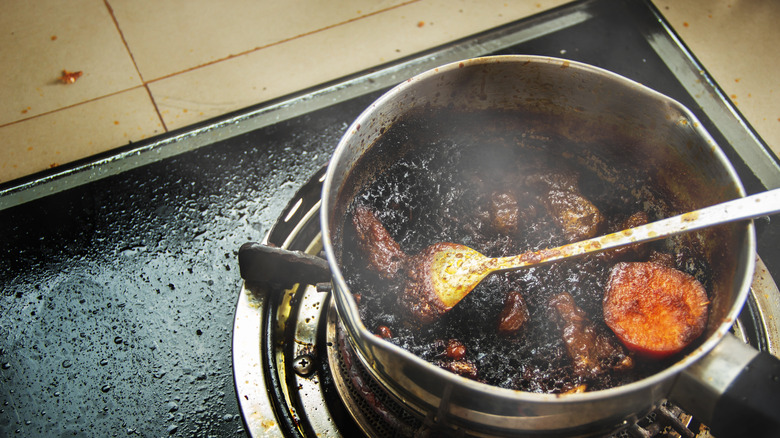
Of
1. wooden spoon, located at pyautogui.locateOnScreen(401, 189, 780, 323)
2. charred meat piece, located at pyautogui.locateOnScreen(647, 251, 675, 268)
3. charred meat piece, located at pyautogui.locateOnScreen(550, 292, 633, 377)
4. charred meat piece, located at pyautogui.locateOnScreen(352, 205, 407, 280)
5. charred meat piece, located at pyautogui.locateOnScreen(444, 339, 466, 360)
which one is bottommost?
charred meat piece, located at pyautogui.locateOnScreen(550, 292, 633, 377)

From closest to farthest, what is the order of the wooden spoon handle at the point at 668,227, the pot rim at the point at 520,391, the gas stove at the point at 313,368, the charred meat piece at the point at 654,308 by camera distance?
the pot rim at the point at 520,391
the wooden spoon handle at the point at 668,227
the charred meat piece at the point at 654,308
the gas stove at the point at 313,368

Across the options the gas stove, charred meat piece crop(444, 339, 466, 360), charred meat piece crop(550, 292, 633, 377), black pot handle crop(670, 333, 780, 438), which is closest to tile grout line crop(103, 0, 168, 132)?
the gas stove

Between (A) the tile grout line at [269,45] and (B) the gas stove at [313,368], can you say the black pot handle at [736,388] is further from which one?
(A) the tile grout line at [269,45]

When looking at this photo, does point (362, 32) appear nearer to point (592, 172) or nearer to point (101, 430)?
point (592, 172)

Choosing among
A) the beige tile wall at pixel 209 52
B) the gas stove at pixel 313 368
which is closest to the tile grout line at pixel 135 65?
the beige tile wall at pixel 209 52

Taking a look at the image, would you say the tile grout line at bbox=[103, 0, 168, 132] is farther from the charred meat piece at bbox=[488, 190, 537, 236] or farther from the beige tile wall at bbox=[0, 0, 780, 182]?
A: the charred meat piece at bbox=[488, 190, 537, 236]

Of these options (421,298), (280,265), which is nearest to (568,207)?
(421,298)

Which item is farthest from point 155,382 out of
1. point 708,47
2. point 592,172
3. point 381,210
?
point 708,47
